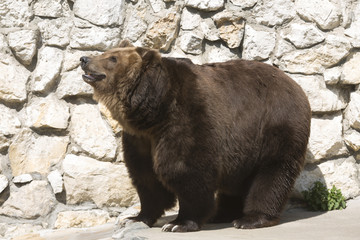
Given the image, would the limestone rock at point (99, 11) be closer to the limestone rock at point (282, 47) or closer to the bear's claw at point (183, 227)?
the limestone rock at point (282, 47)

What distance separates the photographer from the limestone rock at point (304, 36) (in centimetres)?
580

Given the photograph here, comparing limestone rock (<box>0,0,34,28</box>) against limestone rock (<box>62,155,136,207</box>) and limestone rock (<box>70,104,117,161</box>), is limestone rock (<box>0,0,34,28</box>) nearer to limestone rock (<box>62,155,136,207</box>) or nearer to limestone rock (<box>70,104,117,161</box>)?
limestone rock (<box>70,104,117,161</box>)

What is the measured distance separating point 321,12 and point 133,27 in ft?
5.72

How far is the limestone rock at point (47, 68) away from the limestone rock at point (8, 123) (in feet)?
1.02

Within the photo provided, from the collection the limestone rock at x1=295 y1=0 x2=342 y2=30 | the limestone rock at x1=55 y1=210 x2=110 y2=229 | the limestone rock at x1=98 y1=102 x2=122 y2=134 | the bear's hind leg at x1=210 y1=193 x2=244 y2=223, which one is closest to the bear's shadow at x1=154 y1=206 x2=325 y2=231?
the bear's hind leg at x1=210 y1=193 x2=244 y2=223

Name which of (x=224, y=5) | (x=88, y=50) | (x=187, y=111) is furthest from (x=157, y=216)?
(x=224, y=5)

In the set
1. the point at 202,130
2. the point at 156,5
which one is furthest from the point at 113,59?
the point at 156,5

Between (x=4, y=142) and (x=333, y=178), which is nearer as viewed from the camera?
(x=4, y=142)

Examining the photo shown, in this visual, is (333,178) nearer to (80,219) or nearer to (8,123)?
(80,219)

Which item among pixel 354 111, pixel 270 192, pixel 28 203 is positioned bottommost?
pixel 28 203

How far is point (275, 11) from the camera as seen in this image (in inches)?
230

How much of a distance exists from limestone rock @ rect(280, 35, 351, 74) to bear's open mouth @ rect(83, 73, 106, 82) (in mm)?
1889

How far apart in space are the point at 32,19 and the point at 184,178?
7.32 ft

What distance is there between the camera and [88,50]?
580 cm
